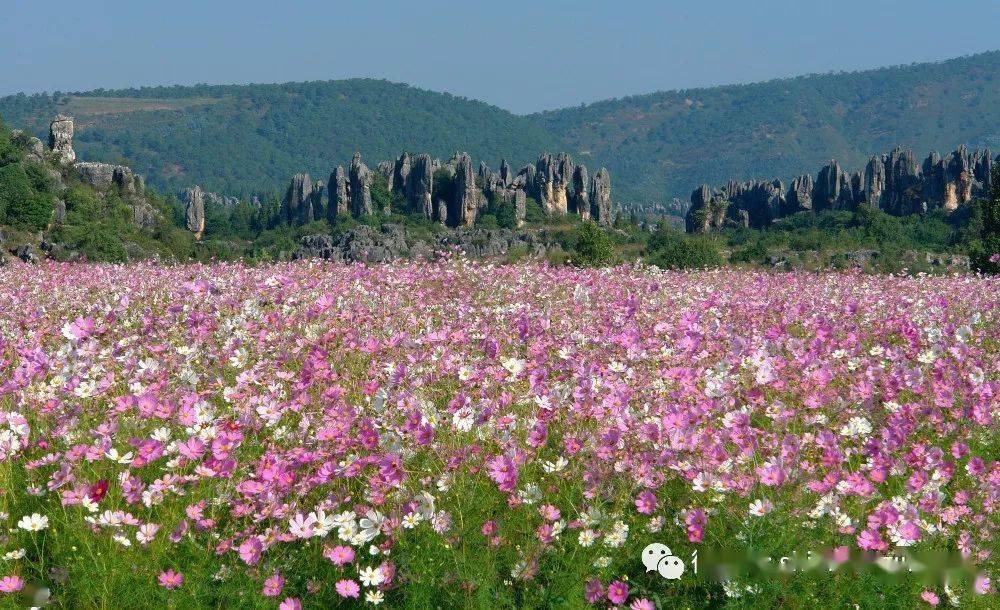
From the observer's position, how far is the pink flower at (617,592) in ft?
11.9

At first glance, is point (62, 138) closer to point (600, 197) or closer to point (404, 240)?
point (404, 240)

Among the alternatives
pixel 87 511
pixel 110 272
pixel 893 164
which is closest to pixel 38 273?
pixel 110 272

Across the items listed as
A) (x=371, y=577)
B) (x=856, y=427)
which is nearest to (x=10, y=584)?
(x=371, y=577)

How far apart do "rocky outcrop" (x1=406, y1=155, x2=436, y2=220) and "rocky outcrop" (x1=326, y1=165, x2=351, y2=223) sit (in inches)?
407

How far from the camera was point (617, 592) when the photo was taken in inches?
143

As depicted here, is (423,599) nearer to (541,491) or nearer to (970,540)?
(541,491)

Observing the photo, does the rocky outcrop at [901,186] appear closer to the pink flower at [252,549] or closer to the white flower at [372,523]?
the white flower at [372,523]

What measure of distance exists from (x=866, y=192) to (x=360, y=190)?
79138 mm

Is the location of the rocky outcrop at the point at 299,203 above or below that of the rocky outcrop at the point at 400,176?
below

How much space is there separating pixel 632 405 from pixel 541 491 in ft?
2.93

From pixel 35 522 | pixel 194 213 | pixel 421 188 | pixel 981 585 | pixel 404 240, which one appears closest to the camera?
pixel 981 585

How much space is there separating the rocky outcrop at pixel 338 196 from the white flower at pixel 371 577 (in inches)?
5455

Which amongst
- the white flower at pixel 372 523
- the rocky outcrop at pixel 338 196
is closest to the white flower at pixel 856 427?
the white flower at pixel 372 523

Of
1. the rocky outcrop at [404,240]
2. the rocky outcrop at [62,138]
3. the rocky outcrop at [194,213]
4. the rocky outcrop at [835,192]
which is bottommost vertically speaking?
the rocky outcrop at [404,240]
